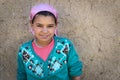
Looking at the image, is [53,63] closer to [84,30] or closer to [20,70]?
[20,70]

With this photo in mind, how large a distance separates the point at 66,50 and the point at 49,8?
45 cm

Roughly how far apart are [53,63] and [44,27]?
0.37 meters

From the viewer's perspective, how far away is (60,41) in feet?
10.9

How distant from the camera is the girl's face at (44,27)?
312 centimetres

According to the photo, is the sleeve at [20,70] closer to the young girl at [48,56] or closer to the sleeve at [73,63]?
the young girl at [48,56]

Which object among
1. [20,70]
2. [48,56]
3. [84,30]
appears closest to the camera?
[48,56]

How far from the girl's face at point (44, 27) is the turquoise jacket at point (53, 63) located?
183mm

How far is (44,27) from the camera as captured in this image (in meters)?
3.13

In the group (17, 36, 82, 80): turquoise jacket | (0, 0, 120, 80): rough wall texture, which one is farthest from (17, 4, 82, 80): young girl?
(0, 0, 120, 80): rough wall texture

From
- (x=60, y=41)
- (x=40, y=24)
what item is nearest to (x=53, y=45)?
(x=60, y=41)

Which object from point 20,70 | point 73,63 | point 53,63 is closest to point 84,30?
point 73,63

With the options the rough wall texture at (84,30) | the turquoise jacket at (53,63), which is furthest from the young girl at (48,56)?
the rough wall texture at (84,30)

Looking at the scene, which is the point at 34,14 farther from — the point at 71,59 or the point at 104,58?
the point at 104,58

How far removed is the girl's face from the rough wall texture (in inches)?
18.5
